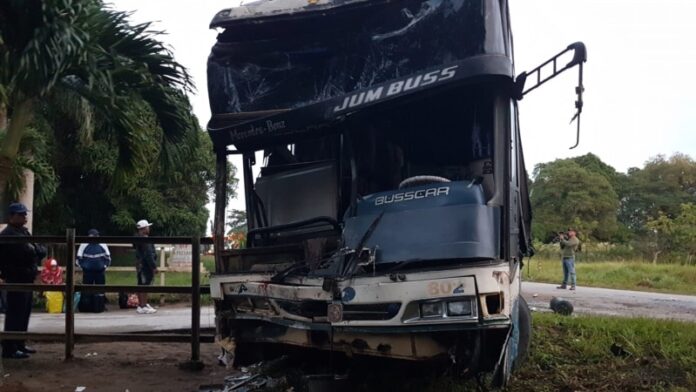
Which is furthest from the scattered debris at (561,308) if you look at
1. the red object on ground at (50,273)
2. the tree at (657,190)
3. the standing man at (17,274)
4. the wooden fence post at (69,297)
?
the tree at (657,190)

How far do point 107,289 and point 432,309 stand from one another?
4254 millimetres

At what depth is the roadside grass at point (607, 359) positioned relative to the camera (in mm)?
5480

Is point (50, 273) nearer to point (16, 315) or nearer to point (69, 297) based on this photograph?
point (16, 315)

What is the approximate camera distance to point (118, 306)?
1250cm

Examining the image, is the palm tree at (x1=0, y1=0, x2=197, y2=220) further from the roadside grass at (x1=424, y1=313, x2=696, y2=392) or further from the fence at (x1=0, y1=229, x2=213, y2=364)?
the roadside grass at (x1=424, y1=313, x2=696, y2=392)

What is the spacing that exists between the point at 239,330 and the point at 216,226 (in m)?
0.90

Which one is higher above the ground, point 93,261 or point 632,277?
point 93,261

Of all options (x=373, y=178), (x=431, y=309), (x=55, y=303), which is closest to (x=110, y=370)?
(x=373, y=178)

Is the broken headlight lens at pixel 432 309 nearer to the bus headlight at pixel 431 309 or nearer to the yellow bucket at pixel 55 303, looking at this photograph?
the bus headlight at pixel 431 309

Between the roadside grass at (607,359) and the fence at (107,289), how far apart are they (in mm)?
2620

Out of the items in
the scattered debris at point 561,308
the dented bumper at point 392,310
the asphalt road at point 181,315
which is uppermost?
the dented bumper at point 392,310

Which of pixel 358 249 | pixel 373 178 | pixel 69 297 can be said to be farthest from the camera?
pixel 69 297

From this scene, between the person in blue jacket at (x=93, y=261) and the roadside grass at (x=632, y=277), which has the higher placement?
the person in blue jacket at (x=93, y=261)

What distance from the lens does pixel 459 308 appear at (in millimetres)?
3703
